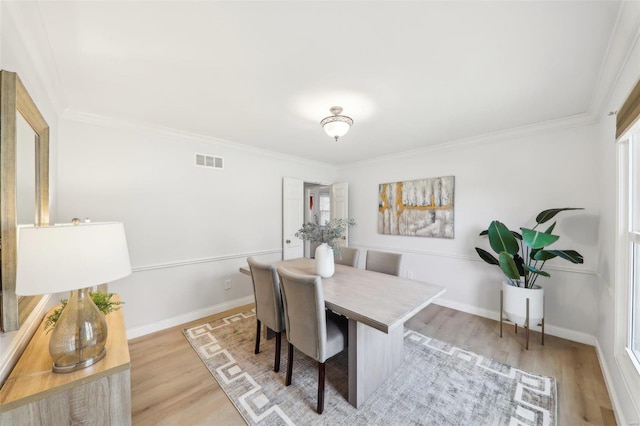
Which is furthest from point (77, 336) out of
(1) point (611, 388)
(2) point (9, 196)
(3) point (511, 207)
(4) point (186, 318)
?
(3) point (511, 207)

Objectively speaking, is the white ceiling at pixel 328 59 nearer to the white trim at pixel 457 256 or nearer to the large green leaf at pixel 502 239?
the large green leaf at pixel 502 239

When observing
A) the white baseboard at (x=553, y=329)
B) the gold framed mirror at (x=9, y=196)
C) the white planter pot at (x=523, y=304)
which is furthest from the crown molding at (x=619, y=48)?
the gold framed mirror at (x=9, y=196)

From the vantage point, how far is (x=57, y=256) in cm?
97

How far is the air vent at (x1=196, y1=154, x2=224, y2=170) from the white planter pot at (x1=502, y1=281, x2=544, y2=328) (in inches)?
153

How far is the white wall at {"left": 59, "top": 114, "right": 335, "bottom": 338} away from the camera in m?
2.51

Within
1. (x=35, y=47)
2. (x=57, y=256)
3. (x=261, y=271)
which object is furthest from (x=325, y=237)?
(x=35, y=47)

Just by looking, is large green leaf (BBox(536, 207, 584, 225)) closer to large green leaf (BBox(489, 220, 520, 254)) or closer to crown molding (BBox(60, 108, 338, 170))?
large green leaf (BBox(489, 220, 520, 254))

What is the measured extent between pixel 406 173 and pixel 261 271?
2.99 meters

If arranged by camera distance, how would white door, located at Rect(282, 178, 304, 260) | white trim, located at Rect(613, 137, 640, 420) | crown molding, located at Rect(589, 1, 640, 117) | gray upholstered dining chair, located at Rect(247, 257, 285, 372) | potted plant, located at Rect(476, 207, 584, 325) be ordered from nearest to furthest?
crown molding, located at Rect(589, 1, 640, 117) < white trim, located at Rect(613, 137, 640, 420) < gray upholstered dining chair, located at Rect(247, 257, 285, 372) < potted plant, located at Rect(476, 207, 584, 325) < white door, located at Rect(282, 178, 304, 260)

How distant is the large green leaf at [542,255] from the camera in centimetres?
248

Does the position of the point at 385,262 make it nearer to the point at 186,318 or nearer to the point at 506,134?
the point at 506,134

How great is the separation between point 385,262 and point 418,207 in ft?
4.71

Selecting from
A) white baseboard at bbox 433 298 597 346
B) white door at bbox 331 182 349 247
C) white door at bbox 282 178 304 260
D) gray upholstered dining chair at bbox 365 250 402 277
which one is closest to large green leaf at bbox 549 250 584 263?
white baseboard at bbox 433 298 597 346

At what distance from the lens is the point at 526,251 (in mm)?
2900
